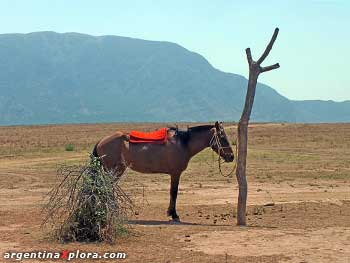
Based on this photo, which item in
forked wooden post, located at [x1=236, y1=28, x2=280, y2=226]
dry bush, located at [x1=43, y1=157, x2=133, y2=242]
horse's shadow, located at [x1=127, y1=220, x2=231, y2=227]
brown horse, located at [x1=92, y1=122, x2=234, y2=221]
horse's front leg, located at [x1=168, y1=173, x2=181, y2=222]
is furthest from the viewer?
brown horse, located at [x1=92, y1=122, x2=234, y2=221]

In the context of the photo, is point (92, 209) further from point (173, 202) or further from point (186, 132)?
point (186, 132)

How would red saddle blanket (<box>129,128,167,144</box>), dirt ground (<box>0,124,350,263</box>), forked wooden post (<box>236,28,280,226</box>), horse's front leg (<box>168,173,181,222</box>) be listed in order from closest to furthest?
dirt ground (<box>0,124,350,263</box>), forked wooden post (<box>236,28,280,226</box>), horse's front leg (<box>168,173,181,222</box>), red saddle blanket (<box>129,128,167,144</box>)

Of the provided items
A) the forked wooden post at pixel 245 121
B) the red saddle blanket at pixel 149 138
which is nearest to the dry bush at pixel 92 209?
the red saddle blanket at pixel 149 138

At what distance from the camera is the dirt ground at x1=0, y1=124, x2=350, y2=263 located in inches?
397

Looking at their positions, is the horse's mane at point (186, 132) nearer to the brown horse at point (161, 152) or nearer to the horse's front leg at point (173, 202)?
the brown horse at point (161, 152)

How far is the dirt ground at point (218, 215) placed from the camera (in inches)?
397

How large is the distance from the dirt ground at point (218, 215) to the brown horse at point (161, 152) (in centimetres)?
48

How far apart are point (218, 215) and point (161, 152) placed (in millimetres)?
2342

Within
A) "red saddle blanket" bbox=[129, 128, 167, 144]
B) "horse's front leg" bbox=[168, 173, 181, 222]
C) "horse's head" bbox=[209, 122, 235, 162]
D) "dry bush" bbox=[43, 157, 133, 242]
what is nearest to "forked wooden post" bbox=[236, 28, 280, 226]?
"horse's head" bbox=[209, 122, 235, 162]

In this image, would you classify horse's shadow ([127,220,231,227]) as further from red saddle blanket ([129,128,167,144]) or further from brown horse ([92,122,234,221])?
red saddle blanket ([129,128,167,144])

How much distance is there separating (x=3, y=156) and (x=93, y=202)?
26028 mm

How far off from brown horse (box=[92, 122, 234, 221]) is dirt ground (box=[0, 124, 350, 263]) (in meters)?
0.48

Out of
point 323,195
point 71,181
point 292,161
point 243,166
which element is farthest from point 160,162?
point 292,161

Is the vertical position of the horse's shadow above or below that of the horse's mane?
below
